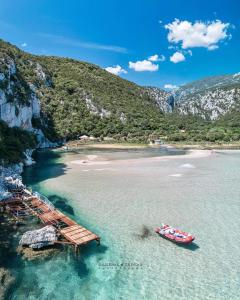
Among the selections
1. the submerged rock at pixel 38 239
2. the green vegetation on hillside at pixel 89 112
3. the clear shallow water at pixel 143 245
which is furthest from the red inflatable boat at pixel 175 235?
the green vegetation on hillside at pixel 89 112

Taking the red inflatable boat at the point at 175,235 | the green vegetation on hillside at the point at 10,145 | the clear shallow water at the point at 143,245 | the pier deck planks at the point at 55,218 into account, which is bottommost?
the clear shallow water at the point at 143,245

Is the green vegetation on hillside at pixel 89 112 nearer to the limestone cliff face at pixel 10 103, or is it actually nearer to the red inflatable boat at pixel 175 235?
the limestone cliff face at pixel 10 103

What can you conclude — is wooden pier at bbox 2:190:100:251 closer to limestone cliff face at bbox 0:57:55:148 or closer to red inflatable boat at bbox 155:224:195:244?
red inflatable boat at bbox 155:224:195:244

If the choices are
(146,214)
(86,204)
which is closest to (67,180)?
(86,204)

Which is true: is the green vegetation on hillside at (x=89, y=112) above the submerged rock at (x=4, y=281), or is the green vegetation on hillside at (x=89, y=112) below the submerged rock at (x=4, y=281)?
above

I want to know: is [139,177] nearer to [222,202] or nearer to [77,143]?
[222,202]

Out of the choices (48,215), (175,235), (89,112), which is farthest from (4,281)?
(89,112)

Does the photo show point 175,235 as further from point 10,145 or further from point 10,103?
point 10,103

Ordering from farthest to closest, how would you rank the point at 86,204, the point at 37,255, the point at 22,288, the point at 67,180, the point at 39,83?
the point at 39,83
the point at 67,180
the point at 86,204
the point at 37,255
the point at 22,288
